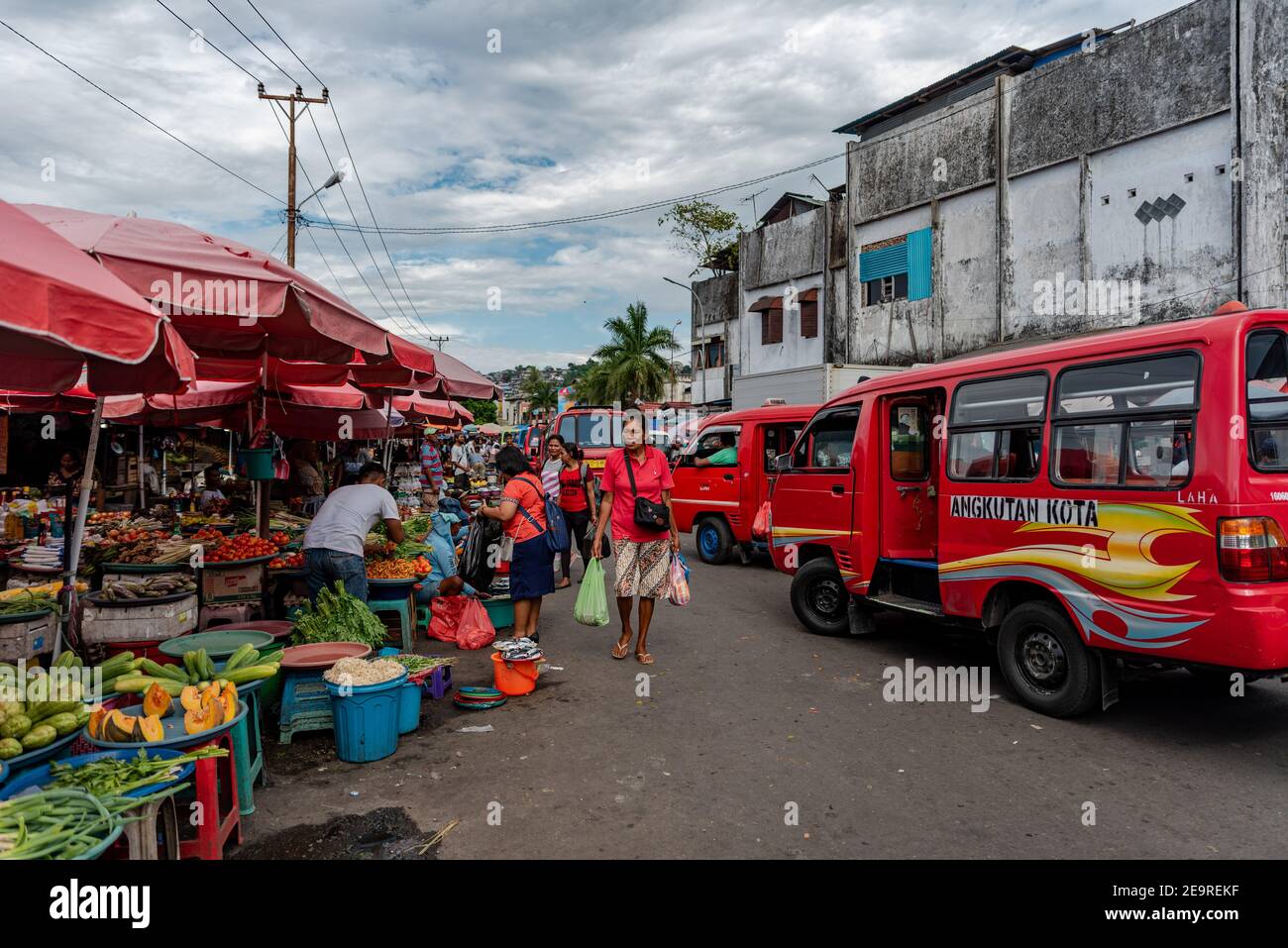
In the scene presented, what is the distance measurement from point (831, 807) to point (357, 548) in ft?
13.9

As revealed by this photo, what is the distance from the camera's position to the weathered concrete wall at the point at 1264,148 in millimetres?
13164

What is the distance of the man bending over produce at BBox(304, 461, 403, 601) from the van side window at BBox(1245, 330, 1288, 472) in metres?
6.05

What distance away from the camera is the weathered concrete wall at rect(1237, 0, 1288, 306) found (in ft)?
43.2

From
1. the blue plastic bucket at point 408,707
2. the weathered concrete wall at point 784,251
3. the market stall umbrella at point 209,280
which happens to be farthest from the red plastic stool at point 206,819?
the weathered concrete wall at point 784,251

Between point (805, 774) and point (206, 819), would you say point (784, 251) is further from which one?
point (206, 819)

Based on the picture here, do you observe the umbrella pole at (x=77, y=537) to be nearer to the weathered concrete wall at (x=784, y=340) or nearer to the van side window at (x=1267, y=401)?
the van side window at (x=1267, y=401)

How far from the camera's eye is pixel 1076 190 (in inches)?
663

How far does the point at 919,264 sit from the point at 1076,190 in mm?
4545

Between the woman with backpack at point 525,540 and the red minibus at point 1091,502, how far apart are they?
2.87m

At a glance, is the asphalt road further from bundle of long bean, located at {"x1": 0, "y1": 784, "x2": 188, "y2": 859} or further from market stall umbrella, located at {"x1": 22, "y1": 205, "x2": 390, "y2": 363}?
market stall umbrella, located at {"x1": 22, "y1": 205, "x2": 390, "y2": 363}

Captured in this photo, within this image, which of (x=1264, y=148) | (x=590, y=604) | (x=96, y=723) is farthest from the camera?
(x=1264, y=148)

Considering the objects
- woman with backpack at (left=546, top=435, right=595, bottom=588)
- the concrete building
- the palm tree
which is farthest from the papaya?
the palm tree

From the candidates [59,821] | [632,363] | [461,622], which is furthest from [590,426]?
[632,363]

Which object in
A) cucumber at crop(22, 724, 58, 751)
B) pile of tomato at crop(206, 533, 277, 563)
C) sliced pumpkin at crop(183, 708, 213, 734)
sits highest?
pile of tomato at crop(206, 533, 277, 563)
